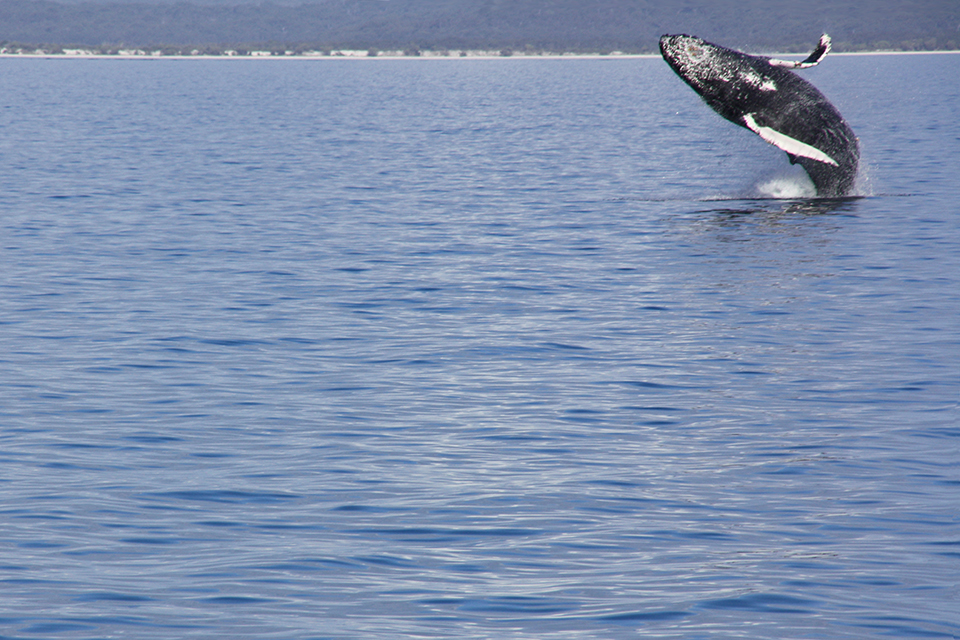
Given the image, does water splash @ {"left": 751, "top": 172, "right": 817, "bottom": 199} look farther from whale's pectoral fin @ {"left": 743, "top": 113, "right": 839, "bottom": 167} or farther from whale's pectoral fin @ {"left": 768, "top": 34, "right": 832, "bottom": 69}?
whale's pectoral fin @ {"left": 768, "top": 34, "right": 832, "bottom": 69}

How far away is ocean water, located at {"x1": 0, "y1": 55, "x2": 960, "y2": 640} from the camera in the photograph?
8852 mm

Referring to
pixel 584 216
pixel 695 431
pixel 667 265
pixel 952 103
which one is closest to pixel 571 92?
pixel 952 103

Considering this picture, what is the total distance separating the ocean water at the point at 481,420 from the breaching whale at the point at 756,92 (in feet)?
7.51

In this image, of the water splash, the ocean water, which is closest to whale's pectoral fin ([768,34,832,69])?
the ocean water

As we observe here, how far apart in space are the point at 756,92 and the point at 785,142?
49.7 inches

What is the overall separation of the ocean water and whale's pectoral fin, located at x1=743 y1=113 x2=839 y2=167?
1.64m

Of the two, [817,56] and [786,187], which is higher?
[817,56]

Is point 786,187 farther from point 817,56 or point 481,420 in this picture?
point 481,420

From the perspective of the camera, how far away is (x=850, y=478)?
1137 centimetres

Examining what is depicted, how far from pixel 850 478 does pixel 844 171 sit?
Result: 65.4 feet

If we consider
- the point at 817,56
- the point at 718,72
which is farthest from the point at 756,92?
the point at 817,56

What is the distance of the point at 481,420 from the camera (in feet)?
42.7

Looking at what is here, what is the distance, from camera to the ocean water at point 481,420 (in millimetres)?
8852

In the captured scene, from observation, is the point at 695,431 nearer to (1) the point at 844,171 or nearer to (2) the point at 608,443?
(2) the point at 608,443
